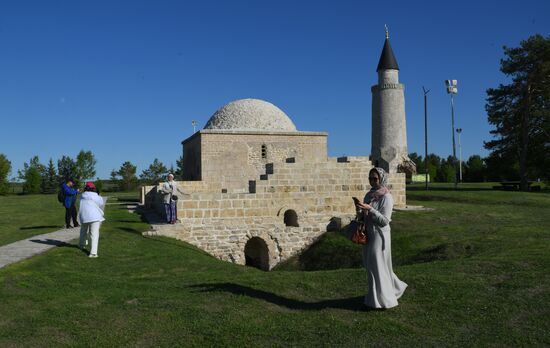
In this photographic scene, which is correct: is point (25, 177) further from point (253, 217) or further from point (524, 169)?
point (524, 169)

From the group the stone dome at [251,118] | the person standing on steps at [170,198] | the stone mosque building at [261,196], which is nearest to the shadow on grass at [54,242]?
the stone mosque building at [261,196]

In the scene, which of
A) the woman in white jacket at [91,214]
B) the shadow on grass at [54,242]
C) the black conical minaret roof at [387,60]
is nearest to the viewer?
the woman in white jacket at [91,214]

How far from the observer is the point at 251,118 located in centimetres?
2464

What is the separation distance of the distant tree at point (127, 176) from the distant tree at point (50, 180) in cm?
635

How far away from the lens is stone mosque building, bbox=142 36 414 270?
14703mm

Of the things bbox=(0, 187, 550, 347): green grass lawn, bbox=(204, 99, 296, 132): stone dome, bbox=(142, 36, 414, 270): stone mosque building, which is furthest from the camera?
bbox=(204, 99, 296, 132): stone dome

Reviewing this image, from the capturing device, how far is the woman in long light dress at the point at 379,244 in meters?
5.41

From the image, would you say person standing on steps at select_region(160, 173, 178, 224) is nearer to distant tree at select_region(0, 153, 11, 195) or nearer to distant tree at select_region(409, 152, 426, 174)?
distant tree at select_region(0, 153, 11, 195)

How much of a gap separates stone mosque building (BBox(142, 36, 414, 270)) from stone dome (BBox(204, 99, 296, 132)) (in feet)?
2.28

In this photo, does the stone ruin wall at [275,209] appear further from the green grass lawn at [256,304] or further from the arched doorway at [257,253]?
the green grass lawn at [256,304]

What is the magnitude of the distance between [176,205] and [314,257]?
4732 millimetres

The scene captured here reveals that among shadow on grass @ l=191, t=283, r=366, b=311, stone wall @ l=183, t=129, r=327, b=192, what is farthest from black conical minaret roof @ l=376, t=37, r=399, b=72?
shadow on grass @ l=191, t=283, r=366, b=311

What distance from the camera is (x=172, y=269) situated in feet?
29.4

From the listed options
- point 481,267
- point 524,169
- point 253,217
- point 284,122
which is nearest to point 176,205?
point 253,217
